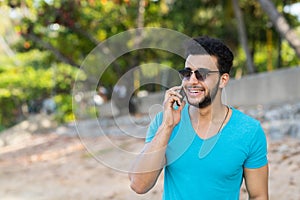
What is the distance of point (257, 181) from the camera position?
1928 mm

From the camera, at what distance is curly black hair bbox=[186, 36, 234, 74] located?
1857 mm

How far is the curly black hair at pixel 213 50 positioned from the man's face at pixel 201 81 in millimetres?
20

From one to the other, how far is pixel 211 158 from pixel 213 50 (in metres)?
0.47

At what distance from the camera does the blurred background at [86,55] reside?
7.59 meters

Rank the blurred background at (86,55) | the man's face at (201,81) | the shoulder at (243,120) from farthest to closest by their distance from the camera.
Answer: the blurred background at (86,55) → the shoulder at (243,120) → the man's face at (201,81)

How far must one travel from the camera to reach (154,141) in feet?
5.97

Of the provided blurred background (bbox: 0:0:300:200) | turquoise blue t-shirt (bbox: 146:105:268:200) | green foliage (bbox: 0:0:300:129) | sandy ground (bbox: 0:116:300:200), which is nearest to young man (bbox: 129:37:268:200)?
turquoise blue t-shirt (bbox: 146:105:268:200)

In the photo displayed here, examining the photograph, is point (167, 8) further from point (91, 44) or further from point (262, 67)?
point (262, 67)

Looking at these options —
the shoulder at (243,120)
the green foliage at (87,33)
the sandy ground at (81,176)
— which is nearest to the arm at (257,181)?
the shoulder at (243,120)

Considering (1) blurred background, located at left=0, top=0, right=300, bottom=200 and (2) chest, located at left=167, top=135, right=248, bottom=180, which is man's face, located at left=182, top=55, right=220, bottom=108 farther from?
(1) blurred background, located at left=0, top=0, right=300, bottom=200

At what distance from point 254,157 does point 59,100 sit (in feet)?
49.7

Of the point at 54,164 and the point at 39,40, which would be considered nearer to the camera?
the point at 54,164

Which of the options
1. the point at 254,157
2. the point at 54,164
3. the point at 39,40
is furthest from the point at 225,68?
the point at 39,40

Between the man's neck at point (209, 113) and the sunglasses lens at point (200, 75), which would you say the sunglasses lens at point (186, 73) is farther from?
the man's neck at point (209, 113)
